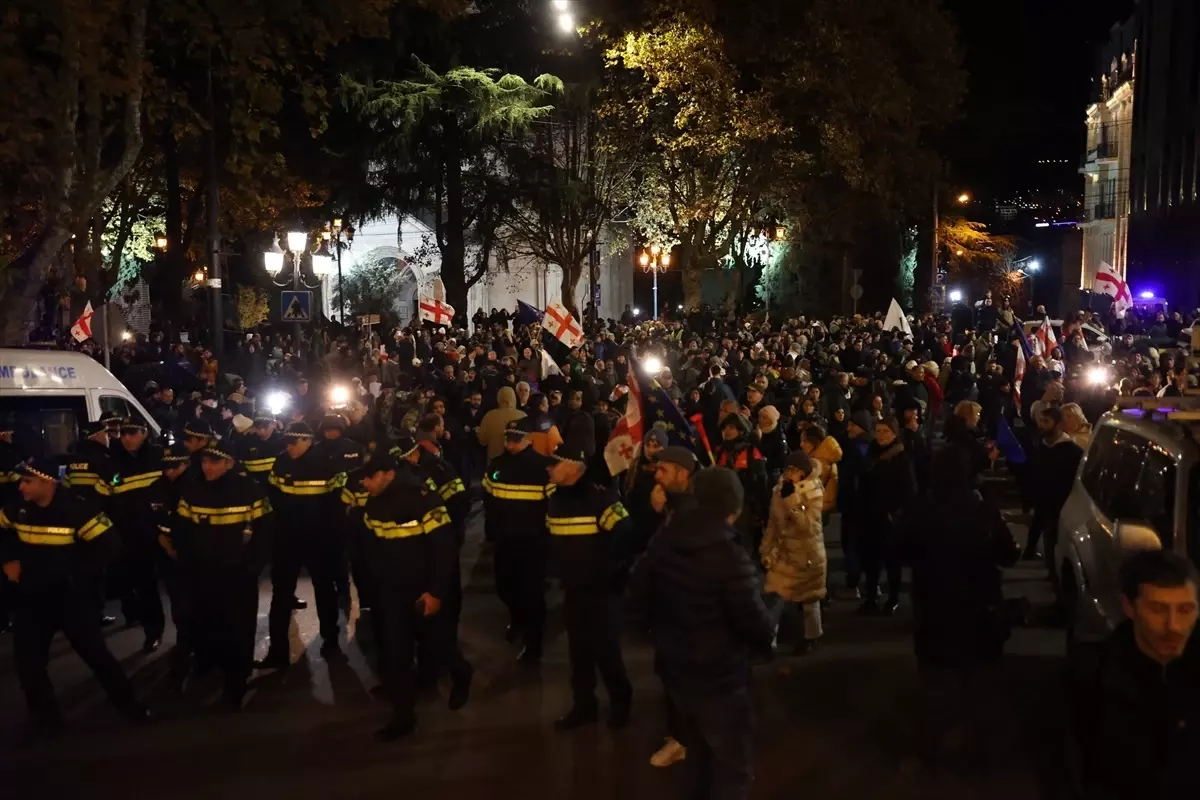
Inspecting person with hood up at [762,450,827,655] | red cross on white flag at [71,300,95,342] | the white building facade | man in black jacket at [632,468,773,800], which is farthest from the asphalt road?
the white building facade

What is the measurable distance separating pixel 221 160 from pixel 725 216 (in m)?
14.2

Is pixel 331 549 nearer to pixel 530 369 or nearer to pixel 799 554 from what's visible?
pixel 799 554

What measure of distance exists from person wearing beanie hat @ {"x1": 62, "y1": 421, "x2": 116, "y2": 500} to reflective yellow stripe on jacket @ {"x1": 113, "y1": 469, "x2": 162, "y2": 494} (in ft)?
0.19

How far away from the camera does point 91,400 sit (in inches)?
421

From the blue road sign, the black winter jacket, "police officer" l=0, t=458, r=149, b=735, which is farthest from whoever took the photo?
the blue road sign

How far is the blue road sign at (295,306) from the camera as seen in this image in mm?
17641

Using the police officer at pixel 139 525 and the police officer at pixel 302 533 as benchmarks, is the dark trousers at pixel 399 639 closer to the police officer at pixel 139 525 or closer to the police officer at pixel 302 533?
the police officer at pixel 302 533

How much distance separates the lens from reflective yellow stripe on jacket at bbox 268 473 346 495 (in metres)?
8.18

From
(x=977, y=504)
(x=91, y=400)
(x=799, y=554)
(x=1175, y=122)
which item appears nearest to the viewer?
(x=977, y=504)

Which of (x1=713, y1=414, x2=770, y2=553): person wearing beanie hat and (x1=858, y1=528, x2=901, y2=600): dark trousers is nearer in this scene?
(x1=713, y1=414, x2=770, y2=553): person wearing beanie hat

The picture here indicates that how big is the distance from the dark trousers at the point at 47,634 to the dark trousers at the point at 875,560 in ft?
18.2

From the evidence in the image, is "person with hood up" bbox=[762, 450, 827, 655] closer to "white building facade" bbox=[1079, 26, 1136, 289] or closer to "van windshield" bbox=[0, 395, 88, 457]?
"van windshield" bbox=[0, 395, 88, 457]

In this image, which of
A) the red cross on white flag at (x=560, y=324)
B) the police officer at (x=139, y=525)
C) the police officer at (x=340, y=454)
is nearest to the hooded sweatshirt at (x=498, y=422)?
the police officer at (x=340, y=454)

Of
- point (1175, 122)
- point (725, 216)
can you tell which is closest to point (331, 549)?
point (725, 216)
